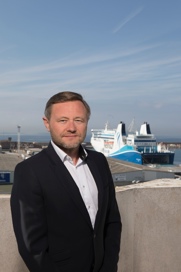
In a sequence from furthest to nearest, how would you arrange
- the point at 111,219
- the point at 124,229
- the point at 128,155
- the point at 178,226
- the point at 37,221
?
the point at 128,155, the point at 178,226, the point at 124,229, the point at 111,219, the point at 37,221

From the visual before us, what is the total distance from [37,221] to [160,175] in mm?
26833

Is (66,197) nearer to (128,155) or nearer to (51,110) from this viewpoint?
(51,110)

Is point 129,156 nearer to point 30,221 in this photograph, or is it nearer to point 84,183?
point 84,183

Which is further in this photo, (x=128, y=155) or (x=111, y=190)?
(x=128, y=155)

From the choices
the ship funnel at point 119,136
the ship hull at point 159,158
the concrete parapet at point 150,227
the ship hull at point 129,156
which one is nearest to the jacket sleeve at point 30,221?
the concrete parapet at point 150,227

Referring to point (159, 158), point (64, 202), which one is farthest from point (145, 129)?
point (64, 202)

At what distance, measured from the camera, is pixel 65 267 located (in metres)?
1.41

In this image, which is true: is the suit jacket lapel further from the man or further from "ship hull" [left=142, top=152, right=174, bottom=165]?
"ship hull" [left=142, top=152, right=174, bottom=165]

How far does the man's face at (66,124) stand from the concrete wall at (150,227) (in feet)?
3.23

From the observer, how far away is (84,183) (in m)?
1.51

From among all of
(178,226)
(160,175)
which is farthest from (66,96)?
(160,175)

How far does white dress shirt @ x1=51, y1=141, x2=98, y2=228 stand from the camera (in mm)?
1488

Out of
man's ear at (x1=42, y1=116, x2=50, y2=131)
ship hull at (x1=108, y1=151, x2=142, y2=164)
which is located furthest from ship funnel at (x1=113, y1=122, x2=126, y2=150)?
man's ear at (x1=42, y1=116, x2=50, y2=131)

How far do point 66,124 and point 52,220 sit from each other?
502 millimetres
